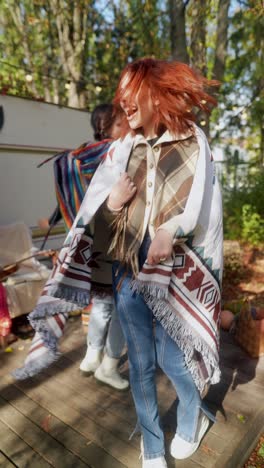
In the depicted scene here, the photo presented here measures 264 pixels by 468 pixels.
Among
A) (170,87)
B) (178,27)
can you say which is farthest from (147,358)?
(178,27)

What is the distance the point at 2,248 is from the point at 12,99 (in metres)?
1.95

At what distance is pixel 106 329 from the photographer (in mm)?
2359

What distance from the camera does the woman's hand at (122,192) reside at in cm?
143

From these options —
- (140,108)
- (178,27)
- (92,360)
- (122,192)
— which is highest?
(178,27)

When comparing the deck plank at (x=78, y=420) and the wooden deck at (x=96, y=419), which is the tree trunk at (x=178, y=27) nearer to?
the wooden deck at (x=96, y=419)

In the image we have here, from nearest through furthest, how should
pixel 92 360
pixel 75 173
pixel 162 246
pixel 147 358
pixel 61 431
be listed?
pixel 162 246, pixel 147 358, pixel 61 431, pixel 75 173, pixel 92 360

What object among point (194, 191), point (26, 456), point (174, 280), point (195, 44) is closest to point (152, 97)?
point (194, 191)

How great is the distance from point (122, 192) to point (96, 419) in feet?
4.58

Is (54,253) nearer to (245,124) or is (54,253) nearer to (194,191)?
(194,191)

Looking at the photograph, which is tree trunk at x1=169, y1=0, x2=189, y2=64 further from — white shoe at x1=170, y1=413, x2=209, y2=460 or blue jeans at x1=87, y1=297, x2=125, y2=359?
white shoe at x1=170, y1=413, x2=209, y2=460

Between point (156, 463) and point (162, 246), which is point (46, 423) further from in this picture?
point (162, 246)

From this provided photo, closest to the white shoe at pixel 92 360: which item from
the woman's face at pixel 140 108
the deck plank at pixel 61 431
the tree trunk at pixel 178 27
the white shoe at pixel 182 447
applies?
the deck plank at pixel 61 431

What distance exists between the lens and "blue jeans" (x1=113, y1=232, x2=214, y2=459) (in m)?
1.52

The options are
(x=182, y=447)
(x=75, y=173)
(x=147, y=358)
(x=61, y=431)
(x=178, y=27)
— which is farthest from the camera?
(x=178, y=27)
